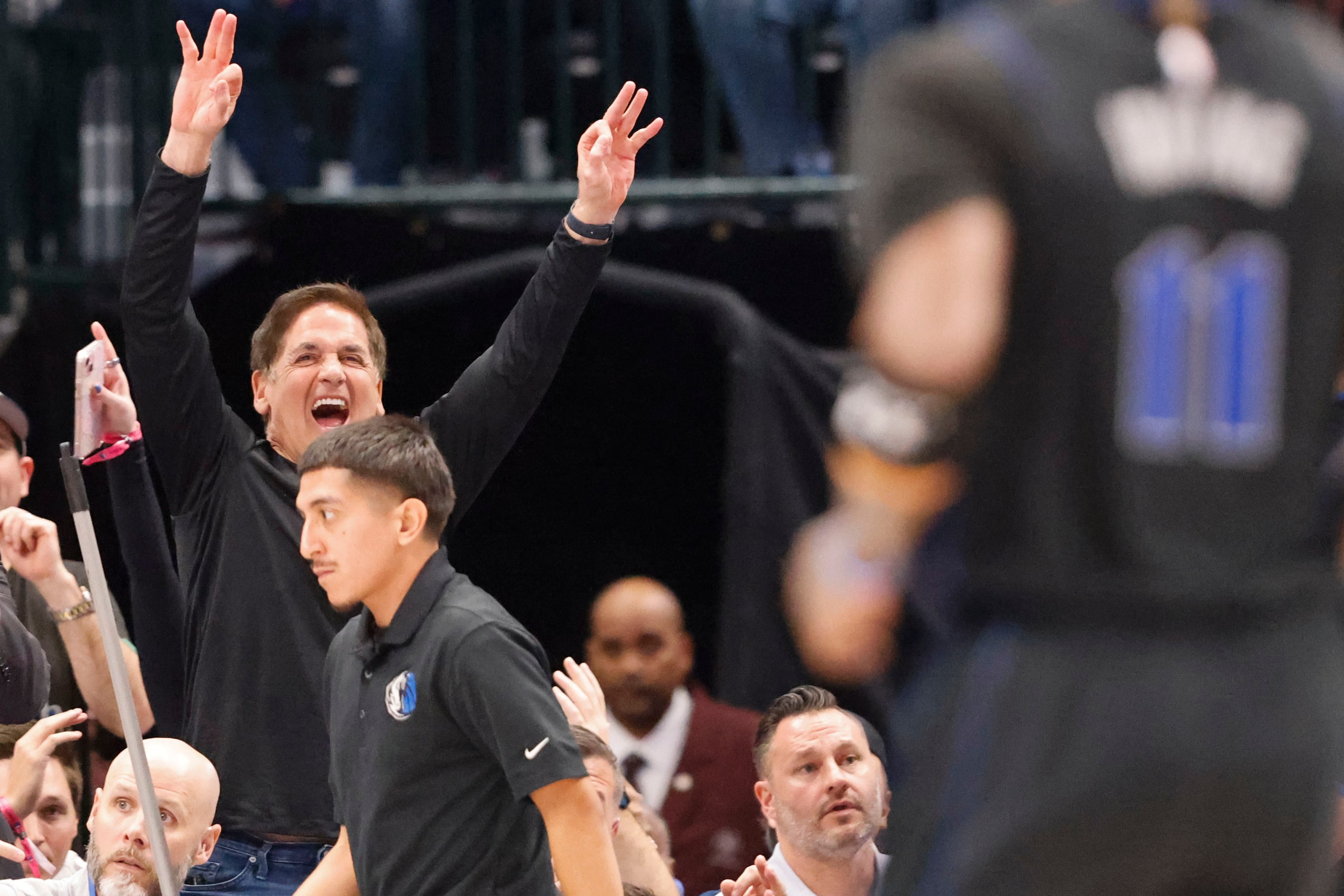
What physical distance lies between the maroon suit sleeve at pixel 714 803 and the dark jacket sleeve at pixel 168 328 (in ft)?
7.13

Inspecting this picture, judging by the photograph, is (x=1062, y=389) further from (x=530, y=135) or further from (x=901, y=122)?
(x=530, y=135)

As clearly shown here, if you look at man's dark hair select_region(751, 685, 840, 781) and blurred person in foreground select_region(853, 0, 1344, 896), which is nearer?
blurred person in foreground select_region(853, 0, 1344, 896)

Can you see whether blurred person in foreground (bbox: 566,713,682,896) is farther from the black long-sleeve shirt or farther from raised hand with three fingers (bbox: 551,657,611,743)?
the black long-sleeve shirt

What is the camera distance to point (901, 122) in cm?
188

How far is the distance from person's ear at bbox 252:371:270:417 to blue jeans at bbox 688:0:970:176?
2.38 metres

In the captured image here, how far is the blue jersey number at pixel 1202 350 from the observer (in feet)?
6.03

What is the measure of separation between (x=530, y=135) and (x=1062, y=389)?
14.1 ft

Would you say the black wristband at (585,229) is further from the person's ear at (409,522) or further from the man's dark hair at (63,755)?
the man's dark hair at (63,755)

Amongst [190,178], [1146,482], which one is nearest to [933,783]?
[1146,482]

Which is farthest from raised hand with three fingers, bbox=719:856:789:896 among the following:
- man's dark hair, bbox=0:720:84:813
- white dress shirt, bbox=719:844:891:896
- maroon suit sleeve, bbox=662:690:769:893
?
man's dark hair, bbox=0:720:84:813

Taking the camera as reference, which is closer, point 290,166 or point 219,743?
point 219,743

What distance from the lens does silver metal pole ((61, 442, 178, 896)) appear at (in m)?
3.08

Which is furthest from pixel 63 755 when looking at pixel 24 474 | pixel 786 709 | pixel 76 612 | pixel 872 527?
pixel 872 527

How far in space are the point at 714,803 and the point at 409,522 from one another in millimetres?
2475
